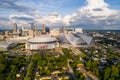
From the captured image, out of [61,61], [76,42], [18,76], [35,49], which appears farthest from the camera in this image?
[76,42]

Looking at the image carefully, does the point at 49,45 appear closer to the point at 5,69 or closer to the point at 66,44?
the point at 66,44

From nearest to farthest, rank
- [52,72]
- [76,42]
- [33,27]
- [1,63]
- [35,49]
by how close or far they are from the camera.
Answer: [52,72]
[1,63]
[35,49]
[76,42]
[33,27]

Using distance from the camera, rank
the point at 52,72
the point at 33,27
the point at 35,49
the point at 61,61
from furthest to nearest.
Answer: the point at 33,27, the point at 35,49, the point at 61,61, the point at 52,72

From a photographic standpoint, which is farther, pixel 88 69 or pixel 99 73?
pixel 88 69

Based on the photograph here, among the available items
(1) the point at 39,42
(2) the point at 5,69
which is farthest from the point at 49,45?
(2) the point at 5,69

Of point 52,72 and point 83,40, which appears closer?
point 52,72

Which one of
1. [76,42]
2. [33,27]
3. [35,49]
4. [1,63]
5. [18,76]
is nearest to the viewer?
[18,76]

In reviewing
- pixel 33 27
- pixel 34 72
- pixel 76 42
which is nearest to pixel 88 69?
pixel 34 72

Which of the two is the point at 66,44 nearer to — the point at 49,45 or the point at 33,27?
the point at 49,45
